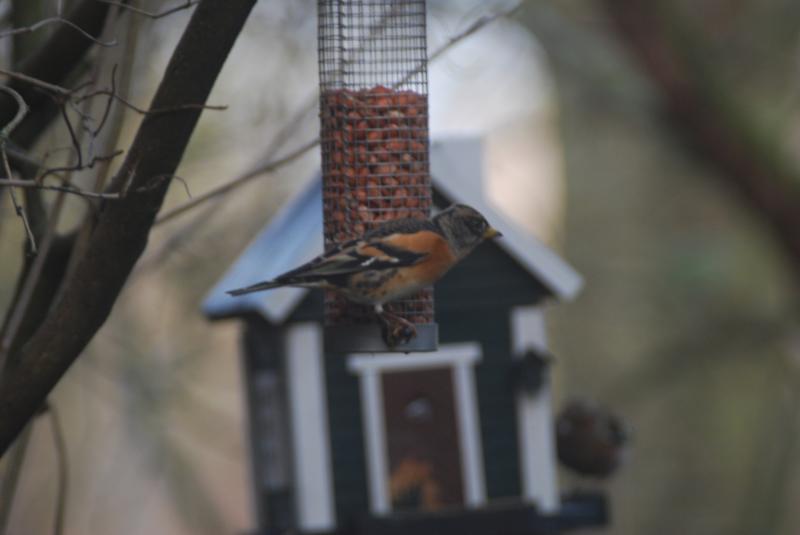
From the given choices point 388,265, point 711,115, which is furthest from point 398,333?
point 711,115

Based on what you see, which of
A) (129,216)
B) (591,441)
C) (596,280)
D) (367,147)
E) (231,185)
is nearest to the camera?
(129,216)

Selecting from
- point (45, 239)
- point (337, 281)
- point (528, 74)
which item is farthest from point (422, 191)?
point (528, 74)

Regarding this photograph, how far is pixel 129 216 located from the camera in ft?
10.4

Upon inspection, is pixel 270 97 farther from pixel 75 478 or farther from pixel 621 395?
pixel 75 478

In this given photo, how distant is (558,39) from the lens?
1092 cm

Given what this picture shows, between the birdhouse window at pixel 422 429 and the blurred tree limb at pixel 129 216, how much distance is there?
2.38 meters

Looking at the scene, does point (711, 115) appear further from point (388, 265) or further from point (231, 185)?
→ point (231, 185)

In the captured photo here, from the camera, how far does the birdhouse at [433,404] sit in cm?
546

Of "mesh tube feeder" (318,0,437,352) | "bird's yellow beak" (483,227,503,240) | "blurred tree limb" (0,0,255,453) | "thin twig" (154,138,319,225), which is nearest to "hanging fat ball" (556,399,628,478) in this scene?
"mesh tube feeder" (318,0,437,352)

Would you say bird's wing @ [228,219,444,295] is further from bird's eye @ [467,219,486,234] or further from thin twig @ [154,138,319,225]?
thin twig @ [154,138,319,225]

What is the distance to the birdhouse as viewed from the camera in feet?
17.9

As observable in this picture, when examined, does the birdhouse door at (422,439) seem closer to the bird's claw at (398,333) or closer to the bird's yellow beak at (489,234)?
the bird's yellow beak at (489,234)

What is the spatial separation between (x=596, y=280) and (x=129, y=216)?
1001cm

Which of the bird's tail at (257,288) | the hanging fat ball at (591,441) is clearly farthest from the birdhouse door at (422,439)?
the bird's tail at (257,288)
